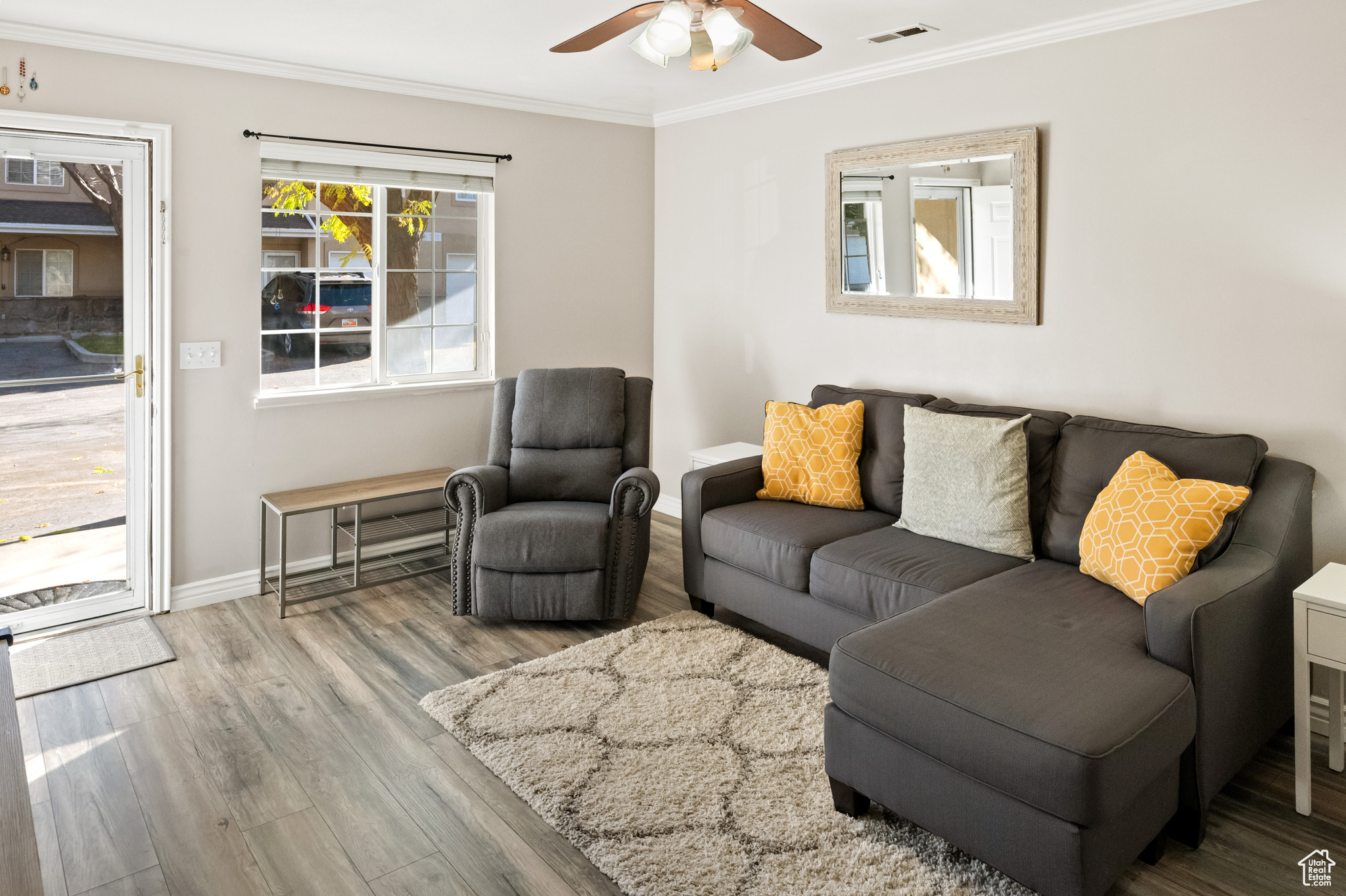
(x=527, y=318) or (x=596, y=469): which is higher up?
(x=527, y=318)

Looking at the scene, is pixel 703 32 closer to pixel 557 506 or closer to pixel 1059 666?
pixel 1059 666

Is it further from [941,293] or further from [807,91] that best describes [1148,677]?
[807,91]

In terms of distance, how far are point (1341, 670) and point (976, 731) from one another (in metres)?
1.14

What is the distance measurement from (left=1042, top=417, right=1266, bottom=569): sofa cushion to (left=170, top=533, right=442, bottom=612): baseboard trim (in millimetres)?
3211

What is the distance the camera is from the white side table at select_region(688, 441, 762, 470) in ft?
14.8

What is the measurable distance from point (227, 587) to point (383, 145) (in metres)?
2.18

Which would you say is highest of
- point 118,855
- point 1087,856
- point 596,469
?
point 596,469

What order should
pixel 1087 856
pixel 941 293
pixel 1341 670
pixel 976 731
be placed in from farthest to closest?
1. pixel 941 293
2. pixel 1341 670
3. pixel 976 731
4. pixel 1087 856

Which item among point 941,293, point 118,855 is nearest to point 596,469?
point 941,293

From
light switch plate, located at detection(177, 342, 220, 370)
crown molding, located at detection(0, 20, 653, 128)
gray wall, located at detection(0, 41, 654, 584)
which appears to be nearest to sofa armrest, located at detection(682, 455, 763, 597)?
gray wall, located at detection(0, 41, 654, 584)

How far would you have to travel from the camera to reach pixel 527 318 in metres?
5.06

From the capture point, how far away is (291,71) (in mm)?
4062

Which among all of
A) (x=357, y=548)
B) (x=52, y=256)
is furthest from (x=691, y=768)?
(x=52, y=256)

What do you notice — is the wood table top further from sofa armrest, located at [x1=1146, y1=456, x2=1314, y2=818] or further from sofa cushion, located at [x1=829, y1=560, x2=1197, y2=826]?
sofa armrest, located at [x1=1146, y1=456, x2=1314, y2=818]
